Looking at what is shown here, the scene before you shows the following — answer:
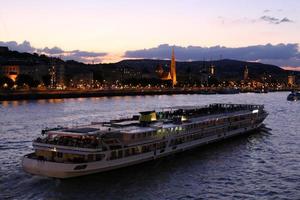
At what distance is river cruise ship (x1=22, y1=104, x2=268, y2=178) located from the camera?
22.6 m

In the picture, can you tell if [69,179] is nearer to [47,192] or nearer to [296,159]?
[47,192]

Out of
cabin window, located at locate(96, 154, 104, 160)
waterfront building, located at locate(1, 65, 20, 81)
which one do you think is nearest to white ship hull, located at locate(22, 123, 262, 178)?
cabin window, located at locate(96, 154, 104, 160)

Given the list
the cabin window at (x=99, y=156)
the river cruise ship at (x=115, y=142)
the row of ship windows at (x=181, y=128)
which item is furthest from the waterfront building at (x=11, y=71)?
the cabin window at (x=99, y=156)

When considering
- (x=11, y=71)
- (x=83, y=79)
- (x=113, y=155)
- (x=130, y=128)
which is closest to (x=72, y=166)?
(x=113, y=155)

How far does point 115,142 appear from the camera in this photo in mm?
24641

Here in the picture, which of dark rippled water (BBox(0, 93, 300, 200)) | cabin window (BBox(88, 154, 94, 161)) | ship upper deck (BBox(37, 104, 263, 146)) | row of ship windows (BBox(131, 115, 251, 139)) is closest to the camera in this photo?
dark rippled water (BBox(0, 93, 300, 200))

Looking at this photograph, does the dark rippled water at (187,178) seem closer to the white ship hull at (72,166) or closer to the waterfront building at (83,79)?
the white ship hull at (72,166)

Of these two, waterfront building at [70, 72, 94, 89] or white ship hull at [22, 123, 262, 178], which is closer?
white ship hull at [22, 123, 262, 178]

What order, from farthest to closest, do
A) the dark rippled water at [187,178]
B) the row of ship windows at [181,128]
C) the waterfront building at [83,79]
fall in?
1. the waterfront building at [83,79]
2. the row of ship windows at [181,128]
3. the dark rippled water at [187,178]

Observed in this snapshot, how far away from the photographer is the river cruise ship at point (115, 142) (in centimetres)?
2262

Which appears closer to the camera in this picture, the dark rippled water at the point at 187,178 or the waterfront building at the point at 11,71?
the dark rippled water at the point at 187,178

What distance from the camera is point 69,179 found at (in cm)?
2245

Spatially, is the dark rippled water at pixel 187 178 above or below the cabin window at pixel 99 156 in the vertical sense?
below

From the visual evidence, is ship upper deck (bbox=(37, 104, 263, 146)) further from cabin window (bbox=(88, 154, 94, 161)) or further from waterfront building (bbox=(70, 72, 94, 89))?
waterfront building (bbox=(70, 72, 94, 89))
